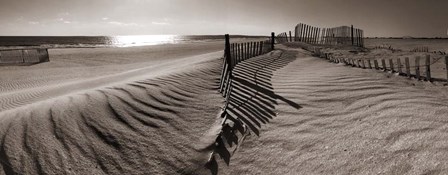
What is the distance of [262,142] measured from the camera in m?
4.54

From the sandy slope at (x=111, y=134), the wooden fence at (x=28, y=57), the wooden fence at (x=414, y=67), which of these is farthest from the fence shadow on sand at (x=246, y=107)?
the wooden fence at (x=28, y=57)

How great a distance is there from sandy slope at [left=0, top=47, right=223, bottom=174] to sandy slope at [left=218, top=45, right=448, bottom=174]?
829mm

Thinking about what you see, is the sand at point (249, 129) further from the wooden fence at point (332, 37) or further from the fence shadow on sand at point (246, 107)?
the wooden fence at point (332, 37)

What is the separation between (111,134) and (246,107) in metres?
2.70

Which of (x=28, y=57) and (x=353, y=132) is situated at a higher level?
(x=28, y=57)

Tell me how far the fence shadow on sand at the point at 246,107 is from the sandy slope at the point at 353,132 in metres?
0.09

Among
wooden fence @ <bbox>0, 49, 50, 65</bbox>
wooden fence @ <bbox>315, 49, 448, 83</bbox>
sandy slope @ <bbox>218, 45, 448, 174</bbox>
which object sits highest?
wooden fence @ <bbox>0, 49, 50, 65</bbox>

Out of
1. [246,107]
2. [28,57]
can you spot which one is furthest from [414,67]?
[28,57]

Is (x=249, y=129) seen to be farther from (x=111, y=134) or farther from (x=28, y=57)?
(x=28, y=57)

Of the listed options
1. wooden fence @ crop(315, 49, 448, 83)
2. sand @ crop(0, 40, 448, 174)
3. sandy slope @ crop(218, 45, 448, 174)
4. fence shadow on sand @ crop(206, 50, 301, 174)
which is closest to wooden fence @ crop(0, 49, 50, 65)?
fence shadow on sand @ crop(206, 50, 301, 174)

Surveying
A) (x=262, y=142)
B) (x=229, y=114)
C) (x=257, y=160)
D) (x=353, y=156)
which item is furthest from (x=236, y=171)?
(x=229, y=114)

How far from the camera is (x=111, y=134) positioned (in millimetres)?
4402

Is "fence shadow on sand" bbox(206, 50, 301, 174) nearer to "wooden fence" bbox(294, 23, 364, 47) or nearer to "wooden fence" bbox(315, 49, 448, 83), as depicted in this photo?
"wooden fence" bbox(315, 49, 448, 83)

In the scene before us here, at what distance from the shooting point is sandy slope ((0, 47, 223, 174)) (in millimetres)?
3711
